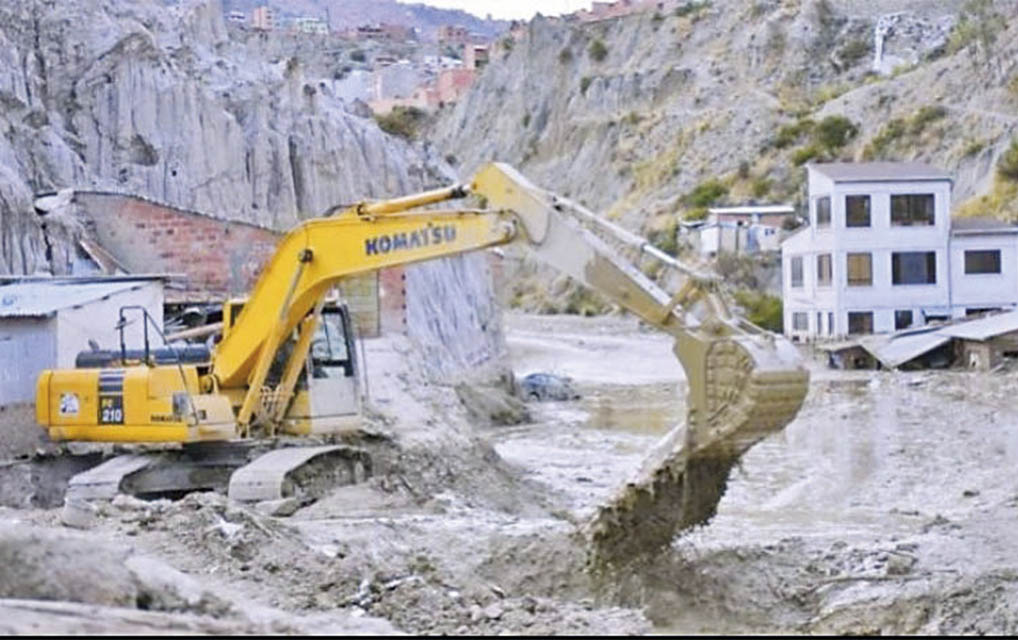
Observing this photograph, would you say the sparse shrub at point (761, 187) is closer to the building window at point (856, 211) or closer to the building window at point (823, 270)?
the building window at point (823, 270)

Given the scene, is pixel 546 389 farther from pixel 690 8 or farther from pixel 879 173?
pixel 690 8

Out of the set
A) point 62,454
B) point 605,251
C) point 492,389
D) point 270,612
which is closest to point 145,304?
point 62,454

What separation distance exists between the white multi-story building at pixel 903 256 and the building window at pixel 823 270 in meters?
0.07

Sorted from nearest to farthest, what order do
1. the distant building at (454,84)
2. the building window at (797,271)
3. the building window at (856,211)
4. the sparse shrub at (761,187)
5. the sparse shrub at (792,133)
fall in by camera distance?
the building window at (856,211), the building window at (797,271), the sparse shrub at (761,187), the sparse shrub at (792,133), the distant building at (454,84)

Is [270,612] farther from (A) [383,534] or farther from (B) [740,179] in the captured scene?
(B) [740,179]

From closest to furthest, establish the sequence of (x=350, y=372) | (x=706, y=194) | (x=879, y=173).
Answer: (x=350, y=372)
(x=879, y=173)
(x=706, y=194)

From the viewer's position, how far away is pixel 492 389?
37.8m

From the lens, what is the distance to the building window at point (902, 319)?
50000 mm

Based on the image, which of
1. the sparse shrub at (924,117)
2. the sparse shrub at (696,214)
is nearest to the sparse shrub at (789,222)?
the sparse shrub at (696,214)

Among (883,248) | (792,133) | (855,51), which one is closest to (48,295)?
(883,248)

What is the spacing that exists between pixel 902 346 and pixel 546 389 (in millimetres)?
10915

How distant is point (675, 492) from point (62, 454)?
810 cm

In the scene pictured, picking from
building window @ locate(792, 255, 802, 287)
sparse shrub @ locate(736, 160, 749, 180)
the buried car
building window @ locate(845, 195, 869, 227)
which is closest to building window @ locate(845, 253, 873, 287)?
building window @ locate(845, 195, 869, 227)

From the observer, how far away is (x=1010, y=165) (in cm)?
6038
